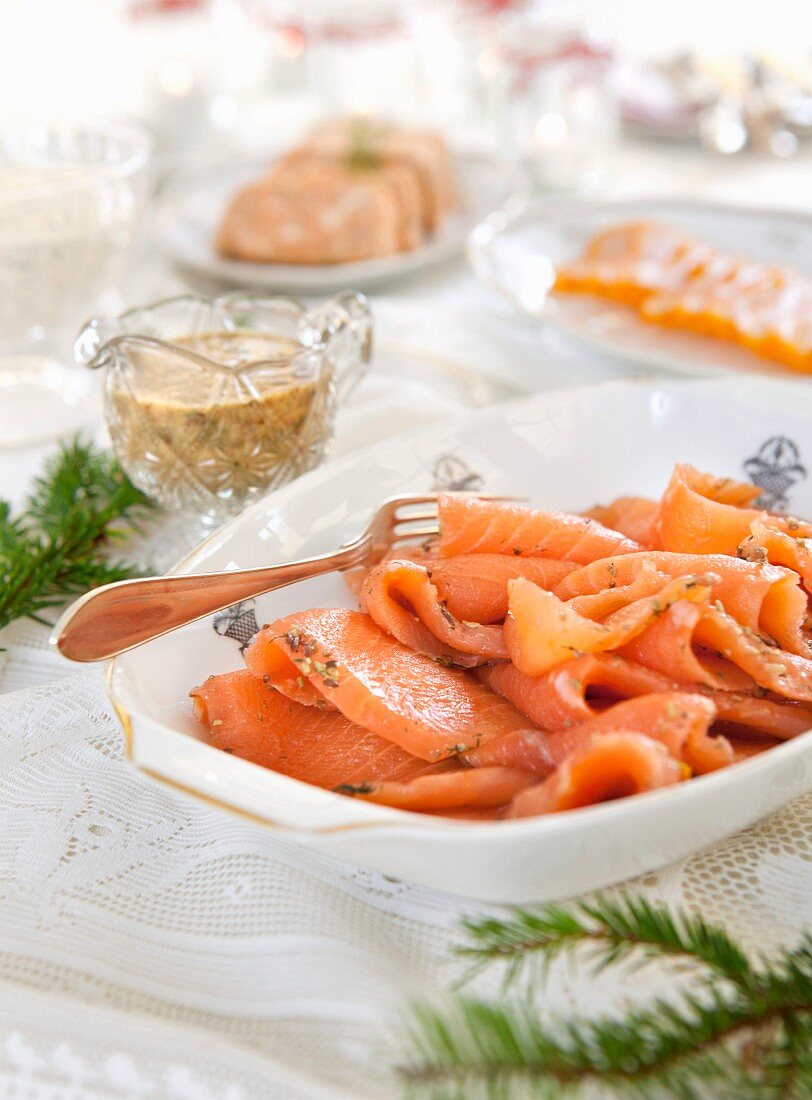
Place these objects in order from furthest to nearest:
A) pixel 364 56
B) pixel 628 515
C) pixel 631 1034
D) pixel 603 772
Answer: pixel 364 56
pixel 628 515
pixel 603 772
pixel 631 1034

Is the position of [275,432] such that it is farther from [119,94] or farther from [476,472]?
[119,94]

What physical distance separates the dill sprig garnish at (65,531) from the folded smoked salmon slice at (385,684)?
0.38 m

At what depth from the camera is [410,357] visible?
5.70ft

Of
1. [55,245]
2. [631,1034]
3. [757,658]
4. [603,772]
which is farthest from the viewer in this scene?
[55,245]

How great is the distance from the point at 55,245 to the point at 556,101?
1.39 metres

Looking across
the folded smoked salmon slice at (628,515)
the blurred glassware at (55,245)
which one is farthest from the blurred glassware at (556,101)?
the folded smoked salmon slice at (628,515)

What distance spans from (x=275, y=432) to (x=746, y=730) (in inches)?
24.5

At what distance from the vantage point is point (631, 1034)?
23.9 inches

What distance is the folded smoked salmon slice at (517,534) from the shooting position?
3.29 feet

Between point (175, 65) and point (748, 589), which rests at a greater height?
point (175, 65)

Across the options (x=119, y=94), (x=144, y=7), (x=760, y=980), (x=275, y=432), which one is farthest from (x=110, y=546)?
(x=119, y=94)

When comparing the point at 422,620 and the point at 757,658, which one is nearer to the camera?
the point at 757,658

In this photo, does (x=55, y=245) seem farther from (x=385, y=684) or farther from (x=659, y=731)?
(x=659, y=731)

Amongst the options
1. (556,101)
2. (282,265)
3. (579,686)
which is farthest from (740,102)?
(579,686)
